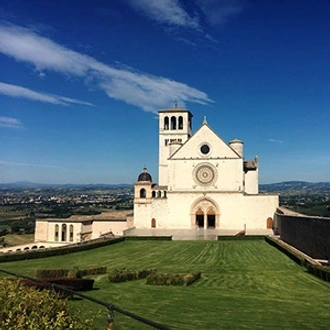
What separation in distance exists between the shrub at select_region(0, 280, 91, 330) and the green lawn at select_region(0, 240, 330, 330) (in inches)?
72.1

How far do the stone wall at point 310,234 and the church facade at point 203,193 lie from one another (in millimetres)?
13432

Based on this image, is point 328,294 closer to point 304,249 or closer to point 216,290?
point 216,290

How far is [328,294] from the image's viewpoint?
1554 cm

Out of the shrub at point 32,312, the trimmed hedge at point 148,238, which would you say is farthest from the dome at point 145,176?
the shrub at point 32,312

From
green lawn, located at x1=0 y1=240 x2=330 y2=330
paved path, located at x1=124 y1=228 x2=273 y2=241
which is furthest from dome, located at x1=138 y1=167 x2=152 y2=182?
green lawn, located at x1=0 y1=240 x2=330 y2=330

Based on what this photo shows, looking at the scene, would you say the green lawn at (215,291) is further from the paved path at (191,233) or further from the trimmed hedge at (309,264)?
the paved path at (191,233)

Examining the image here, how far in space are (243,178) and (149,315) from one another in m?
40.4

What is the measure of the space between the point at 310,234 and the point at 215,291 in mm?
13302

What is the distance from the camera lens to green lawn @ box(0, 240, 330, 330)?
10.4 meters

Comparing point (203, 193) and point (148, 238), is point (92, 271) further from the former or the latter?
point (203, 193)

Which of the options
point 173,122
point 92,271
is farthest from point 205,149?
point 92,271

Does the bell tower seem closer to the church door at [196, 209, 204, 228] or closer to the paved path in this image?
the church door at [196, 209, 204, 228]

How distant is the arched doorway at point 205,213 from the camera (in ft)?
164

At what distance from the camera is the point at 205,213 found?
50125mm
